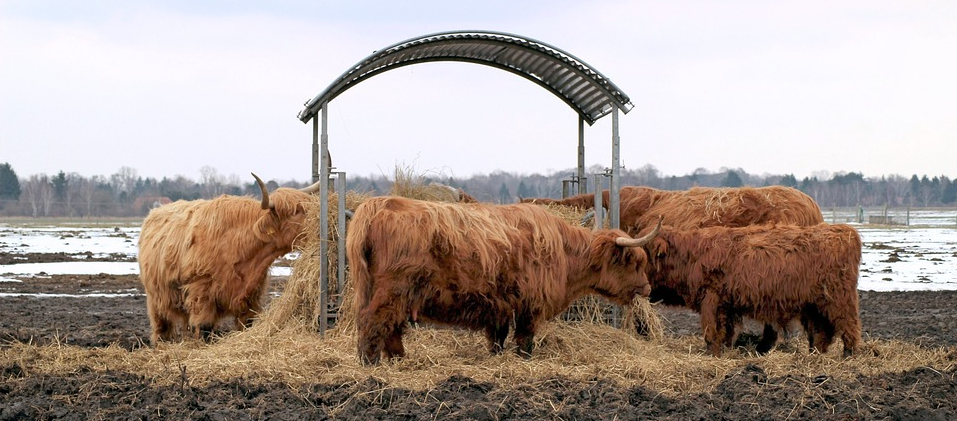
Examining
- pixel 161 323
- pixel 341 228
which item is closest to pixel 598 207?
pixel 341 228

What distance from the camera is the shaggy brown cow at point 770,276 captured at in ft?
24.3

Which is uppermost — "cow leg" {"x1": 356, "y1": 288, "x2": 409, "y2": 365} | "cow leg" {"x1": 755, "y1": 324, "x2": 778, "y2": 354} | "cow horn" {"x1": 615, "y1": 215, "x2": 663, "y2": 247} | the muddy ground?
"cow horn" {"x1": 615, "y1": 215, "x2": 663, "y2": 247}

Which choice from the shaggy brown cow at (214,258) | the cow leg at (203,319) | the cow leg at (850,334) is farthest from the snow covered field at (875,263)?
the cow leg at (850,334)

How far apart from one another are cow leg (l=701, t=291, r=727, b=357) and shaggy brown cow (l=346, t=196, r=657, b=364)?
2.74 ft

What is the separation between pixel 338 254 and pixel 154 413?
3.03 m

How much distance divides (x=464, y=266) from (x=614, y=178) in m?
2.69

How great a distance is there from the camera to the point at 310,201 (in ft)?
27.5

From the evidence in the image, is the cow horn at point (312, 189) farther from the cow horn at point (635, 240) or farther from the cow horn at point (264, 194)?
the cow horn at point (635, 240)

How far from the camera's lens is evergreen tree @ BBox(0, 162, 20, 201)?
233ft

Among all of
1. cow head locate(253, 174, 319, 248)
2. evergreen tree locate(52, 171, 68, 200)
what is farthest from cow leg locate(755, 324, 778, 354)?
evergreen tree locate(52, 171, 68, 200)

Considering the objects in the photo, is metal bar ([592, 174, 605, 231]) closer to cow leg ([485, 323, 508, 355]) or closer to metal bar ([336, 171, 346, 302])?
cow leg ([485, 323, 508, 355])

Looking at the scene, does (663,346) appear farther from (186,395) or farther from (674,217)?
(186,395)

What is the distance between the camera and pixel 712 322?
7559 mm

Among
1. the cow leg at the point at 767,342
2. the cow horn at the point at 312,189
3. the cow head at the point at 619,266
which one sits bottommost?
the cow leg at the point at 767,342
